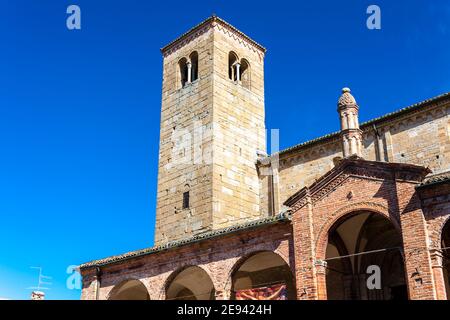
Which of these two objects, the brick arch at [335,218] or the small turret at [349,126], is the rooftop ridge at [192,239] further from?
the small turret at [349,126]

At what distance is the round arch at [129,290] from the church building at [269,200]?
0.29 ft

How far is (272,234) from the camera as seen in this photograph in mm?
17906

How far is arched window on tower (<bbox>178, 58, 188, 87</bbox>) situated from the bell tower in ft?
0.17

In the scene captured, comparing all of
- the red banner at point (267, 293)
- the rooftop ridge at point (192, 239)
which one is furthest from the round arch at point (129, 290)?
the red banner at point (267, 293)

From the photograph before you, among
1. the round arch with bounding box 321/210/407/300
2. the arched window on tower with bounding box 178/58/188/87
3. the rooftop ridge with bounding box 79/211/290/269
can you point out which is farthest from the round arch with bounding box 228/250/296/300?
the arched window on tower with bounding box 178/58/188/87

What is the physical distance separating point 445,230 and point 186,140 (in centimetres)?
1398

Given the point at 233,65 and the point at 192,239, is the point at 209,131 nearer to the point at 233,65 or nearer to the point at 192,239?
the point at 233,65

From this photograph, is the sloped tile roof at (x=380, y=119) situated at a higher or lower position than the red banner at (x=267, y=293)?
higher

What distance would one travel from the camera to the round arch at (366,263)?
18380 millimetres

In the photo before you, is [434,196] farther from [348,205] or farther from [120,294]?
[120,294]

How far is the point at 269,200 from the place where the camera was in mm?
27438

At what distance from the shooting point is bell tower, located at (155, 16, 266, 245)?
2608 centimetres
